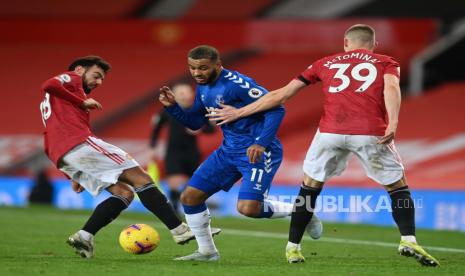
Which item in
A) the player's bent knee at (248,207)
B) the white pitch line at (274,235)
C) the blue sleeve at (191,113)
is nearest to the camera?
the player's bent knee at (248,207)

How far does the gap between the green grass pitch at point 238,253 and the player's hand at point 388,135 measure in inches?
35.8

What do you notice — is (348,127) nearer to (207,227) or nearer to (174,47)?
(207,227)

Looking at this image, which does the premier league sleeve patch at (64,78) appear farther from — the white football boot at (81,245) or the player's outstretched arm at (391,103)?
the player's outstretched arm at (391,103)

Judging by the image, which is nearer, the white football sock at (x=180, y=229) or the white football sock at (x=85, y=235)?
the white football sock at (x=85, y=235)

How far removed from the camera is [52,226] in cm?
1240

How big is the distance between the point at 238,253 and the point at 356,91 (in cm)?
207

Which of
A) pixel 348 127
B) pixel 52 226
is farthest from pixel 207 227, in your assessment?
pixel 52 226

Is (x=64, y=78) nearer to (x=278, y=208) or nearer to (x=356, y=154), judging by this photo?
(x=278, y=208)

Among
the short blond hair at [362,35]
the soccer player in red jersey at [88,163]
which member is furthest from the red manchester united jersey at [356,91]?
the soccer player in red jersey at [88,163]

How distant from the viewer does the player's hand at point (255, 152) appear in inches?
300

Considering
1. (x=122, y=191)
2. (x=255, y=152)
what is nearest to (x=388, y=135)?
(x=255, y=152)

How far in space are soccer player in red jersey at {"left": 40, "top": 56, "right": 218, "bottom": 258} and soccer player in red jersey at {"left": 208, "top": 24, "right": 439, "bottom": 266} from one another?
0.96m

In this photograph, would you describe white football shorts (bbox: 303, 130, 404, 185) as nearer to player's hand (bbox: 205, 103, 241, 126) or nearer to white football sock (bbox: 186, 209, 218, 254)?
player's hand (bbox: 205, 103, 241, 126)

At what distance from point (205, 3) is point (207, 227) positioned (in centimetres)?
1506
